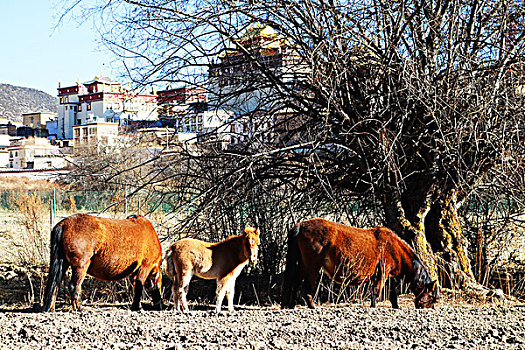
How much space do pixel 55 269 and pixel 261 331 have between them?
3280 millimetres

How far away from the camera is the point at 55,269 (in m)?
8.31

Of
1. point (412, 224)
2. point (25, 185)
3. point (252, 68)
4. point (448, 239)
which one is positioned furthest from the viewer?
point (25, 185)

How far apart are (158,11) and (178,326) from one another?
595 cm

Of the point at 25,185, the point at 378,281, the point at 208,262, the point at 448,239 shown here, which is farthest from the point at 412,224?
the point at 25,185

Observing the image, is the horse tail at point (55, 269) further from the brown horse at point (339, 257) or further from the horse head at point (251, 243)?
the brown horse at point (339, 257)

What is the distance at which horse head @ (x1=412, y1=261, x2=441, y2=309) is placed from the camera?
942 cm

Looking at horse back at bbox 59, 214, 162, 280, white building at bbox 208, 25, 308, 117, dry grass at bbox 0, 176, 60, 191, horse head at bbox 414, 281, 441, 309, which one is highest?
white building at bbox 208, 25, 308, 117

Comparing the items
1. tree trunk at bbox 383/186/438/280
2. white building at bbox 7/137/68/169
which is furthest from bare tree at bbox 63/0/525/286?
white building at bbox 7/137/68/169

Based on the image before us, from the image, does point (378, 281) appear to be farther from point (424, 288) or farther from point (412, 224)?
point (412, 224)

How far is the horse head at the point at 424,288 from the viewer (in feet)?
30.9

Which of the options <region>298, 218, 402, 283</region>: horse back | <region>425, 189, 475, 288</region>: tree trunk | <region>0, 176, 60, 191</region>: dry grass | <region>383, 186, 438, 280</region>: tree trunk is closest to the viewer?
<region>298, 218, 402, 283</region>: horse back

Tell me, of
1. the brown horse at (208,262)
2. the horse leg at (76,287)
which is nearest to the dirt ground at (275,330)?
the horse leg at (76,287)

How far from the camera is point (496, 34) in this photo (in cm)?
1146

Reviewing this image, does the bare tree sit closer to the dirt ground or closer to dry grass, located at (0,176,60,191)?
the dirt ground
